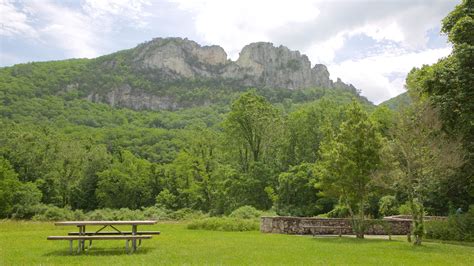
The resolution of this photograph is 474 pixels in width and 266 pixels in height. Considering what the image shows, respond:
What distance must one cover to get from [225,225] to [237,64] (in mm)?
122662

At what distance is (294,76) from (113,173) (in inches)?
3893

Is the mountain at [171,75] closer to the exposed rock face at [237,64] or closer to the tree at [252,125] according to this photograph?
the exposed rock face at [237,64]

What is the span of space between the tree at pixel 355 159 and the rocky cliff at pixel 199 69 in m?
92.4

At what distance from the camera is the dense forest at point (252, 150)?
18.0 m

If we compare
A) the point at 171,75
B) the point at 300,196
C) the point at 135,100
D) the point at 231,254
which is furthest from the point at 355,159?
the point at 171,75

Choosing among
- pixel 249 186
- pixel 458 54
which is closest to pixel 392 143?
pixel 458 54

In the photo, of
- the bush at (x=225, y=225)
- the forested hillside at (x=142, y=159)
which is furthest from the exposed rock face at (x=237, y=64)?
the bush at (x=225, y=225)

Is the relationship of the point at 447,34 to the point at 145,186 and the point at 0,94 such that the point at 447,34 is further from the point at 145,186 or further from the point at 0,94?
the point at 0,94

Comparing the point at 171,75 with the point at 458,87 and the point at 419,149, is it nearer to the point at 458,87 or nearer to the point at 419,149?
the point at 458,87

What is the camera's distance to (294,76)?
141625mm

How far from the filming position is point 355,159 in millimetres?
19141

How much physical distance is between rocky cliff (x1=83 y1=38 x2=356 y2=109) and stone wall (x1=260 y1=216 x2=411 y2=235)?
90.6m

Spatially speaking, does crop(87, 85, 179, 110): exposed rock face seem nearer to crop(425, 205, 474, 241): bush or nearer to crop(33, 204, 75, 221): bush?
crop(33, 204, 75, 221): bush

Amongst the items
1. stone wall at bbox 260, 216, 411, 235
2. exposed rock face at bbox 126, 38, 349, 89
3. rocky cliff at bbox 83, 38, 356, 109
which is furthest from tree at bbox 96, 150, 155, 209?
exposed rock face at bbox 126, 38, 349, 89
